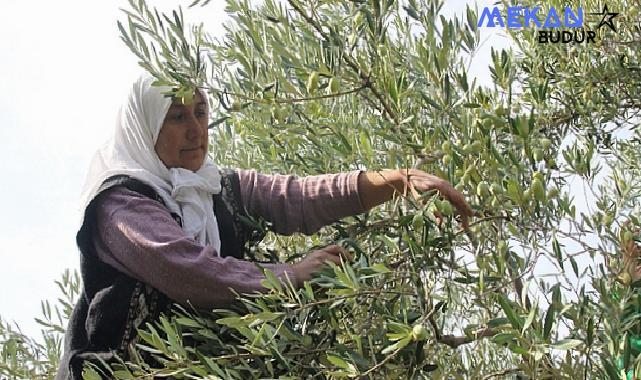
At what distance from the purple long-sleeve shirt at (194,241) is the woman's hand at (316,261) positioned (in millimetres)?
25

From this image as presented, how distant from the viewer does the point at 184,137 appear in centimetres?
291

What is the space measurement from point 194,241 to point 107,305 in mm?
347

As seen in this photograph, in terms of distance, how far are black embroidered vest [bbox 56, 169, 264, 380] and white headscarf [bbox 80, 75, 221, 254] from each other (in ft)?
0.15

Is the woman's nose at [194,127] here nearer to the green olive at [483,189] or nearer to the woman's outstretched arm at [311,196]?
the woman's outstretched arm at [311,196]

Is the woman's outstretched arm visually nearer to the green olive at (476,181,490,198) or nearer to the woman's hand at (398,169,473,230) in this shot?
the woman's hand at (398,169,473,230)

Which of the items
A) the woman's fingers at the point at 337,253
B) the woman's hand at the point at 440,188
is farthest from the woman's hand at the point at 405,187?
the woman's fingers at the point at 337,253

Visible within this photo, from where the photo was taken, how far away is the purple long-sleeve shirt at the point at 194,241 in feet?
7.74

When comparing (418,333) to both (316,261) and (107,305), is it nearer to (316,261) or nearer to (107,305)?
(316,261)

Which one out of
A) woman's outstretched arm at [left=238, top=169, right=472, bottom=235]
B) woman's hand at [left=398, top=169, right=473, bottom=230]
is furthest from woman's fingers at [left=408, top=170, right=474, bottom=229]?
woman's outstretched arm at [left=238, top=169, right=472, bottom=235]

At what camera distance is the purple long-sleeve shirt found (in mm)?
2359

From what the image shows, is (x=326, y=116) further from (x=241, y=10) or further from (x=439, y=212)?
(x=439, y=212)

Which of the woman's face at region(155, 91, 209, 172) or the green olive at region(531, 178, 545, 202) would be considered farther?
the woman's face at region(155, 91, 209, 172)

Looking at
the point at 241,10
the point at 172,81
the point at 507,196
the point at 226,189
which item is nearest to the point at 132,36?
the point at 172,81

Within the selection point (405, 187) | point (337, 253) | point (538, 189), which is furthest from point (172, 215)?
point (538, 189)
